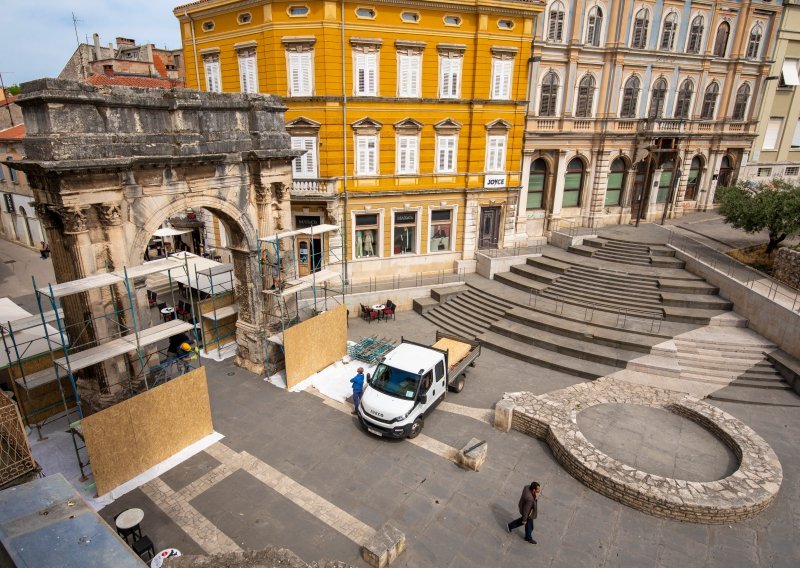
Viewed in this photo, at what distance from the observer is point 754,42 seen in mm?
30859

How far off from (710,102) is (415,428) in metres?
31.7

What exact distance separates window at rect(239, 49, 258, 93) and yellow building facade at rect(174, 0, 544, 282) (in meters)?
0.06

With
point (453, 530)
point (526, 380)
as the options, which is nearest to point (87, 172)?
point (453, 530)

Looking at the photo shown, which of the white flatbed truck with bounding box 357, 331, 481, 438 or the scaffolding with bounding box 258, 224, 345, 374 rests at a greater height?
the scaffolding with bounding box 258, 224, 345, 374

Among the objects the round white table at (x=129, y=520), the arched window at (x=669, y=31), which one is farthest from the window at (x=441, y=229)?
the round white table at (x=129, y=520)

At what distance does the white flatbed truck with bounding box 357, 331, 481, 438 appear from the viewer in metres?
13.8

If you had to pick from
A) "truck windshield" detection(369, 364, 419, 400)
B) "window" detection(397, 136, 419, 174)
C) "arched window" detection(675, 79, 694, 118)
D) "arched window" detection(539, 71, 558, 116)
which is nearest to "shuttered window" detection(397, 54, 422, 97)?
"window" detection(397, 136, 419, 174)

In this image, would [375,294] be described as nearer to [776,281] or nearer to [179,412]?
[179,412]

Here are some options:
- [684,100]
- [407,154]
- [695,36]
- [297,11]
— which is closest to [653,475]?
[407,154]

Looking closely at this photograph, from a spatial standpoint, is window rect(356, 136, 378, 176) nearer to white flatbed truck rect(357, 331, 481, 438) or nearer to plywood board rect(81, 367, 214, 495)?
white flatbed truck rect(357, 331, 481, 438)

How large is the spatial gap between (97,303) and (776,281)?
26729 mm

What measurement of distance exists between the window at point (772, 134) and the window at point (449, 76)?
2557 centimetres

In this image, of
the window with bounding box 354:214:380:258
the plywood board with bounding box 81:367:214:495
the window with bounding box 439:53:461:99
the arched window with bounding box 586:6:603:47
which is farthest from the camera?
the arched window with bounding box 586:6:603:47

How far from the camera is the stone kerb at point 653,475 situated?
11.2m
